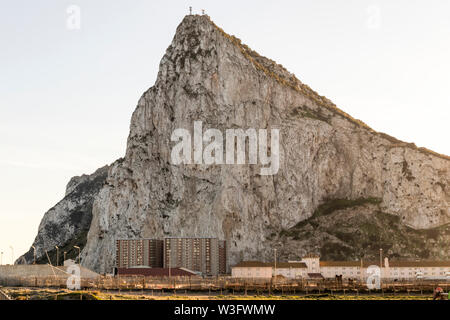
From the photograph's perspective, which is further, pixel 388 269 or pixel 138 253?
pixel 138 253

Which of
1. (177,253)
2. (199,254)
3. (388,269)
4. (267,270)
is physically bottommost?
(267,270)

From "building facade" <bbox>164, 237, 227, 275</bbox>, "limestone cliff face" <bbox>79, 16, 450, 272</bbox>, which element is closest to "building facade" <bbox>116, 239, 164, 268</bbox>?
"building facade" <bbox>164, 237, 227, 275</bbox>

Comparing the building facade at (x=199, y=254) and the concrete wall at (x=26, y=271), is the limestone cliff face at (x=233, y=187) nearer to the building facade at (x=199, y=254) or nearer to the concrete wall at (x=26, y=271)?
the building facade at (x=199, y=254)

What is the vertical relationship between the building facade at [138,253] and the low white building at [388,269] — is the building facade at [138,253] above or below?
above

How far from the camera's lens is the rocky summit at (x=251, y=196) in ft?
586

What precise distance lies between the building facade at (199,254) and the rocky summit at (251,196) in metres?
4.15

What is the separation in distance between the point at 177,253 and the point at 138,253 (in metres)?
11.1

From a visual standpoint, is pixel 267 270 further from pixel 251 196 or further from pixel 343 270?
pixel 251 196

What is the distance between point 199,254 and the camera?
170875 millimetres

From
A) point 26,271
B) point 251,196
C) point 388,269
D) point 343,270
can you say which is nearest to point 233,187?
point 251,196

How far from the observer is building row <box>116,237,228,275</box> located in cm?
17125

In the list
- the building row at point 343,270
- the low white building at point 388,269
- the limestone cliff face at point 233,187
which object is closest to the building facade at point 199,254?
the limestone cliff face at point 233,187
